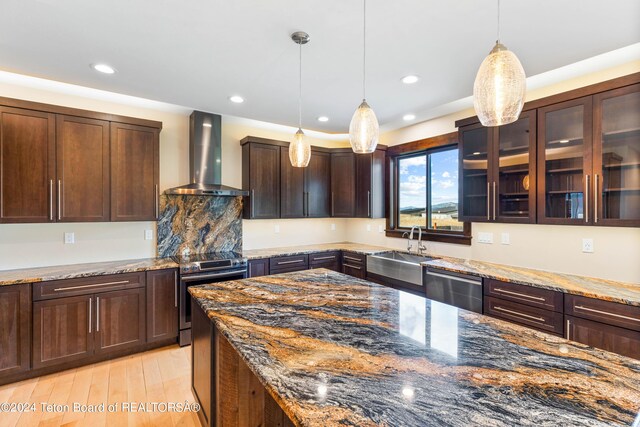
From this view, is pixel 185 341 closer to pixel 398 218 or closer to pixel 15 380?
pixel 15 380

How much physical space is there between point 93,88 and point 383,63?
9.56 feet

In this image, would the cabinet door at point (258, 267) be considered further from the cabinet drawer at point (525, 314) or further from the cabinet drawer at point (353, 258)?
the cabinet drawer at point (525, 314)

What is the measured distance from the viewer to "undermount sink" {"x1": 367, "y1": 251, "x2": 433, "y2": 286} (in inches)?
132

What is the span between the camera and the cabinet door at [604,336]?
1898 millimetres

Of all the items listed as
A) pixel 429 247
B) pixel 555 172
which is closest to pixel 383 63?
pixel 555 172

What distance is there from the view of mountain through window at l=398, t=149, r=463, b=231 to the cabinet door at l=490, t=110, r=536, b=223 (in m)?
0.84

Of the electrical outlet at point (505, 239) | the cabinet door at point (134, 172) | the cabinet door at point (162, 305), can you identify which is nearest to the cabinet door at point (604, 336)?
the electrical outlet at point (505, 239)

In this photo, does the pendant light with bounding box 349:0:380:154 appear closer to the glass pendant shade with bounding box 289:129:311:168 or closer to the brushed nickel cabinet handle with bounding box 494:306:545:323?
the glass pendant shade with bounding box 289:129:311:168

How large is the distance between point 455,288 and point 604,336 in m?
1.06

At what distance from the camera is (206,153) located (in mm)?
3643

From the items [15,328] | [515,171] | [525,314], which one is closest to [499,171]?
[515,171]

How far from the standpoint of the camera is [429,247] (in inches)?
154

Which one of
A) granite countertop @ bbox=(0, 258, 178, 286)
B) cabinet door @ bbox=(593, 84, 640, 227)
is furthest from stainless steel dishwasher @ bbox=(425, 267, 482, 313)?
granite countertop @ bbox=(0, 258, 178, 286)

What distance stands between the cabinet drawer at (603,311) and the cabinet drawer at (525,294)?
7 cm
